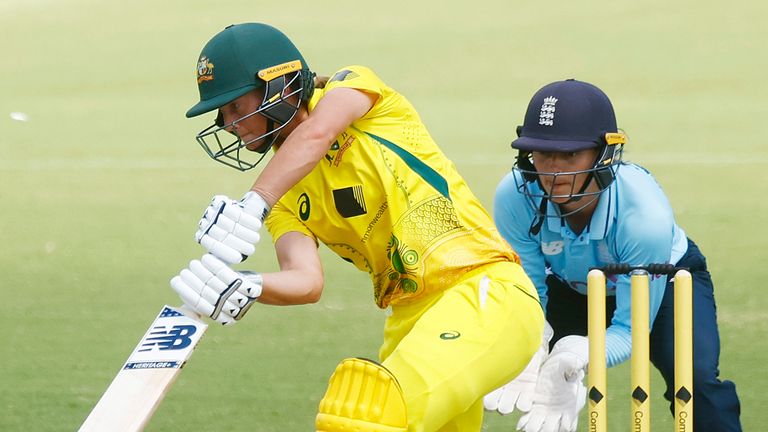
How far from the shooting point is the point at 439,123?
35.1 ft

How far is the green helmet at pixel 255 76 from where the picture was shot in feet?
11.4

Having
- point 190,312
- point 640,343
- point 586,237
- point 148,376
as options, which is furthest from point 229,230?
point 586,237

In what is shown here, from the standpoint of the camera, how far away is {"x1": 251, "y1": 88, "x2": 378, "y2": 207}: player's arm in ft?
11.0

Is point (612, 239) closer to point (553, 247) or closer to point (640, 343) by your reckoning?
point (553, 247)

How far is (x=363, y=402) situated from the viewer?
3102 mm

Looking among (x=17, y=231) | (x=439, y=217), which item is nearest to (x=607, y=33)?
(x=17, y=231)

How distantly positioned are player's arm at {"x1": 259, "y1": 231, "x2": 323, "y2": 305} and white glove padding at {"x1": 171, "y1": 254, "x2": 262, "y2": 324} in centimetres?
11

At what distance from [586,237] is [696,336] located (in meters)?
0.43

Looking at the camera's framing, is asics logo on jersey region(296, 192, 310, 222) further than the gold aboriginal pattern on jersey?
Yes

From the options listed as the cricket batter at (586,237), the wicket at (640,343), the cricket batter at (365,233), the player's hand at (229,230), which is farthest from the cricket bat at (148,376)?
→ the cricket batter at (586,237)

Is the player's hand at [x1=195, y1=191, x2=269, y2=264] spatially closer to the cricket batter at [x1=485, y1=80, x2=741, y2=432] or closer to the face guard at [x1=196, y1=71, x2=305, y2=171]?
the face guard at [x1=196, y1=71, x2=305, y2=171]

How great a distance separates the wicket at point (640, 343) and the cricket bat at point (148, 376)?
36.5 inches

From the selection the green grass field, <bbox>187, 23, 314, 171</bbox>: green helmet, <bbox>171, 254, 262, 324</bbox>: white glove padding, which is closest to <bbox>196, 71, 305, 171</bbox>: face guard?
<bbox>187, 23, 314, 171</bbox>: green helmet

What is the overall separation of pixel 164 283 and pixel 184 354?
3553 millimetres
